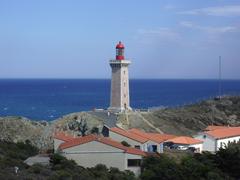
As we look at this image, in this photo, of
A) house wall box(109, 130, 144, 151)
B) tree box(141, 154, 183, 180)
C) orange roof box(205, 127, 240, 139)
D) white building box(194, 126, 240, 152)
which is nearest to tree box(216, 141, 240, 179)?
tree box(141, 154, 183, 180)

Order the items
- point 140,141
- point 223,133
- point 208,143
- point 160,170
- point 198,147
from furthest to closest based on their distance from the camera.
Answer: point 223,133
point 208,143
point 198,147
point 140,141
point 160,170

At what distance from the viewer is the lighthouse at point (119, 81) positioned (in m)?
50.7

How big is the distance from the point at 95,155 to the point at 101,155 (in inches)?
12.6

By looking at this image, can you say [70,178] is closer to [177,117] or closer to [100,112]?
[100,112]

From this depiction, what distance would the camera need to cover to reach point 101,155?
27672mm

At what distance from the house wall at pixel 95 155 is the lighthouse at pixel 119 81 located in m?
22.9

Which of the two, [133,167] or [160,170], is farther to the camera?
[133,167]

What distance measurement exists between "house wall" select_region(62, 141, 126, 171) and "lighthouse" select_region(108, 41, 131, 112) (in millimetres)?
22873

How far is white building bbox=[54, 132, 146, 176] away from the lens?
2759 centimetres

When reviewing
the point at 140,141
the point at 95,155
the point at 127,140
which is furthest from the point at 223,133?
the point at 95,155

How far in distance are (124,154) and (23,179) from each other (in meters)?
9.62

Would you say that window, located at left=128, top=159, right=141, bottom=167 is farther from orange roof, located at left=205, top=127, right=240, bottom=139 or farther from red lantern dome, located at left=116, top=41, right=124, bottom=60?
red lantern dome, located at left=116, top=41, right=124, bottom=60

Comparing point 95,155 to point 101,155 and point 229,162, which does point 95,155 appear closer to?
point 101,155

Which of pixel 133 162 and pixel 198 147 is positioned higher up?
pixel 133 162
